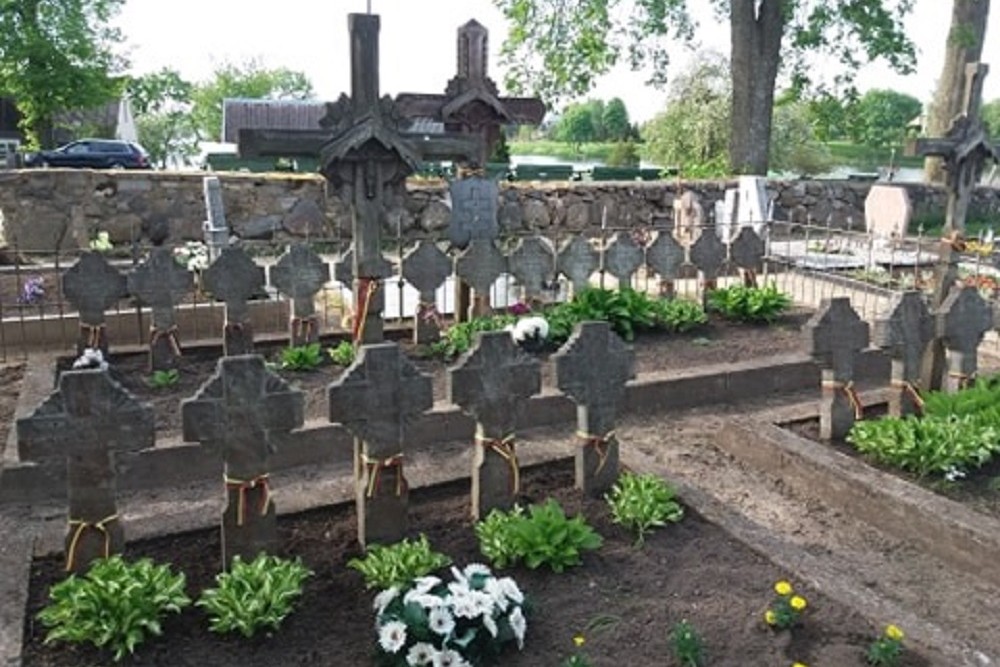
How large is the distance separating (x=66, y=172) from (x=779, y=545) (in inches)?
564

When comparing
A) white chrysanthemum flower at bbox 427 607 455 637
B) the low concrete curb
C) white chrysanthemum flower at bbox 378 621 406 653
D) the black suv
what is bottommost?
the low concrete curb

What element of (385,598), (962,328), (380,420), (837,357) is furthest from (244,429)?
(962,328)

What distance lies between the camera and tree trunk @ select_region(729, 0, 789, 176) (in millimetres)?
20125

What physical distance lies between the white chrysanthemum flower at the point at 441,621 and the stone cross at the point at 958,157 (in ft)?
19.1

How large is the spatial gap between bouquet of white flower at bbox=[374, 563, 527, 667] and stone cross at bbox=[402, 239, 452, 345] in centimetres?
525

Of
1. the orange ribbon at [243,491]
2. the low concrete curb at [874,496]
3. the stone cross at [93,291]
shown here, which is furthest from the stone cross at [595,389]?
the stone cross at [93,291]

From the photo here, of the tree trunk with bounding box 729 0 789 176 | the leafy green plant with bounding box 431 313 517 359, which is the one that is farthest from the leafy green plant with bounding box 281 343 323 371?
the tree trunk with bounding box 729 0 789 176

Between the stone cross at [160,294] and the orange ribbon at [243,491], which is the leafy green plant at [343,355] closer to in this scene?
the stone cross at [160,294]

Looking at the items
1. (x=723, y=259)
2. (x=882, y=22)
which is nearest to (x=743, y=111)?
(x=882, y=22)

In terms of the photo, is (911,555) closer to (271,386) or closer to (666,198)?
(271,386)

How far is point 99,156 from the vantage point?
29.5 metres

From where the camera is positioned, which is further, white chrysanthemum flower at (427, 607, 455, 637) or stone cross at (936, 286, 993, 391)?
stone cross at (936, 286, 993, 391)

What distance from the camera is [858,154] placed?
52.6m

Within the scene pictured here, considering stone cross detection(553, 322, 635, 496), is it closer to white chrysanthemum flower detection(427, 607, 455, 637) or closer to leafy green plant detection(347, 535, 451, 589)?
leafy green plant detection(347, 535, 451, 589)
